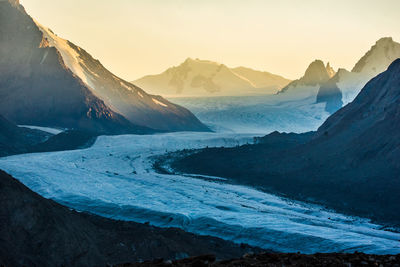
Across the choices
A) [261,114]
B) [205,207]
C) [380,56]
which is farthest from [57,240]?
[380,56]

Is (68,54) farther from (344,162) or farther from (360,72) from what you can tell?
(344,162)

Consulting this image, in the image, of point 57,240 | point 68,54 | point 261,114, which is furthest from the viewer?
point 68,54

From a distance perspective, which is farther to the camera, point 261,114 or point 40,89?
point 261,114

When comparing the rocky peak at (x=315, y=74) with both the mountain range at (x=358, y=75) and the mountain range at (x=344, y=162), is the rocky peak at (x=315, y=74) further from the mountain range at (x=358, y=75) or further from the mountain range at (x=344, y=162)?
the mountain range at (x=344, y=162)

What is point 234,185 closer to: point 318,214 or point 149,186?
point 149,186

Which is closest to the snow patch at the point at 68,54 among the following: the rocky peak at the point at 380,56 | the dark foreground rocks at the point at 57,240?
the rocky peak at the point at 380,56

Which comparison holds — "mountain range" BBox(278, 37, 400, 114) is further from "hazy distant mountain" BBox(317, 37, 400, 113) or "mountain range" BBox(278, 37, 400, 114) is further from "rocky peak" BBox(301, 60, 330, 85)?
"rocky peak" BBox(301, 60, 330, 85)

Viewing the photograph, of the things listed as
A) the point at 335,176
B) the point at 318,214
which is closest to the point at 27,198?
the point at 318,214
